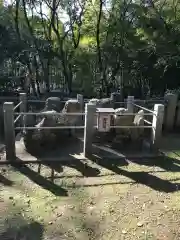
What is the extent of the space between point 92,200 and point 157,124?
2.09 metres

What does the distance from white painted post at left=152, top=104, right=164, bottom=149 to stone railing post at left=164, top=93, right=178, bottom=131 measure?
1793mm

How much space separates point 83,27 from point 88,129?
6.28 metres

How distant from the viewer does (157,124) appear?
503 centimetres

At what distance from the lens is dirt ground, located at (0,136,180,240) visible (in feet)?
9.81

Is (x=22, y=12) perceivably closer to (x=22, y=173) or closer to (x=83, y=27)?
(x=83, y=27)

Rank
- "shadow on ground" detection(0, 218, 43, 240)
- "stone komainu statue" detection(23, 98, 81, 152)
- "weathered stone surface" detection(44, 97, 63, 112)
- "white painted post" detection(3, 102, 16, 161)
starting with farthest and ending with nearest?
"weathered stone surface" detection(44, 97, 63, 112) → "stone komainu statue" detection(23, 98, 81, 152) → "white painted post" detection(3, 102, 16, 161) → "shadow on ground" detection(0, 218, 43, 240)

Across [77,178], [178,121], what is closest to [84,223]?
[77,178]

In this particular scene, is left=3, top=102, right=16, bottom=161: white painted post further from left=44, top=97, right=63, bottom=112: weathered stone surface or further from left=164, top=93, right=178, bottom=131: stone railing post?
left=164, top=93, right=178, bottom=131: stone railing post

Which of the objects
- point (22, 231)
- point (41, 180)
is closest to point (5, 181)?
point (41, 180)

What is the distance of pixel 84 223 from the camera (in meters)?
3.11

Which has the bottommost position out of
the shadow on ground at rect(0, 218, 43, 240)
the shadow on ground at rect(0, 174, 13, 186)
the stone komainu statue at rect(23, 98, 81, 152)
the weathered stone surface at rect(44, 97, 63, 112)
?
the shadow on ground at rect(0, 218, 43, 240)

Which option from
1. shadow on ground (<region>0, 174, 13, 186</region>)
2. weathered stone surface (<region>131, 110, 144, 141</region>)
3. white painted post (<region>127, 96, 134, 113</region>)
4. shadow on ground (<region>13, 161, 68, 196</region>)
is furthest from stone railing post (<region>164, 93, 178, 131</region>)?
shadow on ground (<region>0, 174, 13, 186</region>)

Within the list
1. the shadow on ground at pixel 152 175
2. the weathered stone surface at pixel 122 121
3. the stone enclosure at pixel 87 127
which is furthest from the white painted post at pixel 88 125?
the weathered stone surface at pixel 122 121

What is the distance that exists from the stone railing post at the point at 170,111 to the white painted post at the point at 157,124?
70.6 inches
